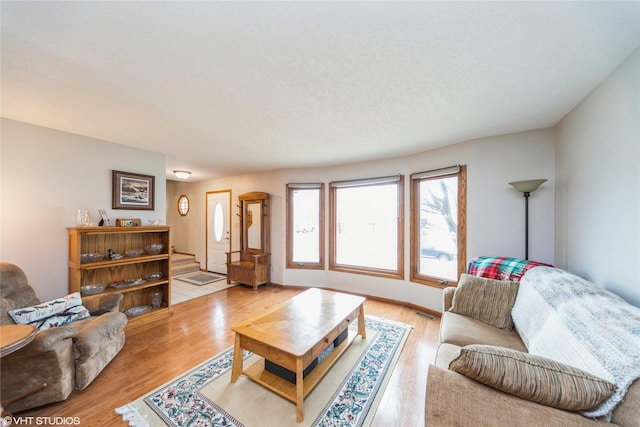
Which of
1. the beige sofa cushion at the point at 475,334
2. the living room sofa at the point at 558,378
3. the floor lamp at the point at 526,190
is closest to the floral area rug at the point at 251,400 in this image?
the beige sofa cushion at the point at 475,334

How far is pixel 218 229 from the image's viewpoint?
18.1ft

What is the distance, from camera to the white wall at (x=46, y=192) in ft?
7.47

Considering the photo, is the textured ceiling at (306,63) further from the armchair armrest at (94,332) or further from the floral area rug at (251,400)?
the floral area rug at (251,400)

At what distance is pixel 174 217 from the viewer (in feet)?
21.5

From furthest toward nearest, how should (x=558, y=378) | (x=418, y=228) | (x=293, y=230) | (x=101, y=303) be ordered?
(x=293, y=230) → (x=418, y=228) → (x=101, y=303) → (x=558, y=378)

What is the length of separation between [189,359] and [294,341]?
1280 mm

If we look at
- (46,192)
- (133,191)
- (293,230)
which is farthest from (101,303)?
(293,230)

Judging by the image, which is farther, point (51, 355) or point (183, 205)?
point (183, 205)

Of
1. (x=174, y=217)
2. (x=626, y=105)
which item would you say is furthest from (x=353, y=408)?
(x=174, y=217)

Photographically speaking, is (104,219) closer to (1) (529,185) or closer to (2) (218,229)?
(2) (218,229)

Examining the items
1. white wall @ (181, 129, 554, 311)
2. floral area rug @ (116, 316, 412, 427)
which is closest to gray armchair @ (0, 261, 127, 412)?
floral area rug @ (116, 316, 412, 427)

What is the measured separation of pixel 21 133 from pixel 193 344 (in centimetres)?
282

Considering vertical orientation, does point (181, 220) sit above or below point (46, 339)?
above

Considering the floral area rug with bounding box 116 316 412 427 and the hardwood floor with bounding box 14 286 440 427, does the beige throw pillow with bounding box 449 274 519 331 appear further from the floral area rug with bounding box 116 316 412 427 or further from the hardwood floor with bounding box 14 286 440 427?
the floral area rug with bounding box 116 316 412 427
